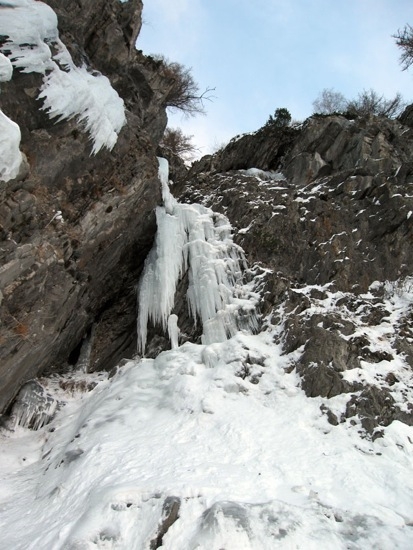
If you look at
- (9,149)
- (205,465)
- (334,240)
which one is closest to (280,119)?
(334,240)

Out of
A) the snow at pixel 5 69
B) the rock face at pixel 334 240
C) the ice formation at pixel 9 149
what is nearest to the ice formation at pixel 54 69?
Answer: the snow at pixel 5 69

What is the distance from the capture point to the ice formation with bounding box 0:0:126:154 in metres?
8.23

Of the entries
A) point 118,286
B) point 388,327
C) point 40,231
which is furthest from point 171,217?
point 388,327

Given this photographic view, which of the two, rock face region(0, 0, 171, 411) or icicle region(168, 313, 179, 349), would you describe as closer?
rock face region(0, 0, 171, 411)

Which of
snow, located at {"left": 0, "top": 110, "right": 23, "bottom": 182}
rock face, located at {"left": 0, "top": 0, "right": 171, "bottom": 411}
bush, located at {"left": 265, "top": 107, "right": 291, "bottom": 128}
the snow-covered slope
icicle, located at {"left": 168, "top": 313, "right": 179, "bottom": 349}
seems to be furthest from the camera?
bush, located at {"left": 265, "top": 107, "right": 291, "bottom": 128}

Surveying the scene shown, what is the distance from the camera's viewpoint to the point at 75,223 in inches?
352

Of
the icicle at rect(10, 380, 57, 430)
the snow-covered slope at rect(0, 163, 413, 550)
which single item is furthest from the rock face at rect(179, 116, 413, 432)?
the icicle at rect(10, 380, 57, 430)

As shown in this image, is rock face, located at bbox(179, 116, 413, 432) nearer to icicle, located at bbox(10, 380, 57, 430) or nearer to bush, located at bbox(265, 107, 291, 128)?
bush, located at bbox(265, 107, 291, 128)

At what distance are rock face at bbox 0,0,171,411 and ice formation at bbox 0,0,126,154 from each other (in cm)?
23

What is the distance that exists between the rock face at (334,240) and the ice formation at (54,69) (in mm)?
4367

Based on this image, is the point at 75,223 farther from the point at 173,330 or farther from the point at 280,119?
the point at 280,119

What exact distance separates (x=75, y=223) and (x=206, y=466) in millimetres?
5450

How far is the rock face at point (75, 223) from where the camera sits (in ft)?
24.9

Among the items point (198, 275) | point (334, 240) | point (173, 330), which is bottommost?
point (173, 330)
